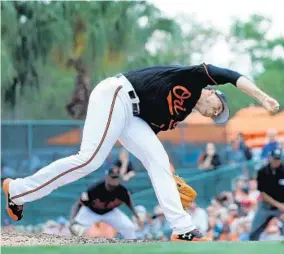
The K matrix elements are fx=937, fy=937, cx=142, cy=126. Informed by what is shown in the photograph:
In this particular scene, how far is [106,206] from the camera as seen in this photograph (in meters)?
11.2

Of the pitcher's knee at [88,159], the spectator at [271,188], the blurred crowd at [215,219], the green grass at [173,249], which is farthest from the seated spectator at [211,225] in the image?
the green grass at [173,249]

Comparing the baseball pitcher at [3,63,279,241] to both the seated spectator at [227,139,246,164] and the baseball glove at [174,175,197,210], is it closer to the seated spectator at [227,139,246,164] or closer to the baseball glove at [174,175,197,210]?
the baseball glove at [174,175,197,210]

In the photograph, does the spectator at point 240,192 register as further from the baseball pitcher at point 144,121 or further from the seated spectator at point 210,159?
the baseball pitcher at point 144,121

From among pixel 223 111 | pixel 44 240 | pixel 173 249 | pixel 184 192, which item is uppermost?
pixel 223 111

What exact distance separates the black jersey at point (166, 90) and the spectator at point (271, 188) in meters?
4.80

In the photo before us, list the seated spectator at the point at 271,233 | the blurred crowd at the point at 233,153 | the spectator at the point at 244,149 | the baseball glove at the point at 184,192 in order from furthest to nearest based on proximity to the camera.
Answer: the spectator at the point at 244,149 < the blurred crowd at the point at 233,153 < the seated spectator at the point at 271,233 < the baseball glove at the point at 184,192

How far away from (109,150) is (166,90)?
63 centimetres

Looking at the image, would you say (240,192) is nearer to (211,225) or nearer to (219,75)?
(211,225)

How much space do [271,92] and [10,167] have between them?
93.9ft

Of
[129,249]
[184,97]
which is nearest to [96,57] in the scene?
[184,97]

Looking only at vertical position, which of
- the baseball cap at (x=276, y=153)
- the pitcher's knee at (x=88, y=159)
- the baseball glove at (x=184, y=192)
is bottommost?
the baseball cap at (x=276, y=153)

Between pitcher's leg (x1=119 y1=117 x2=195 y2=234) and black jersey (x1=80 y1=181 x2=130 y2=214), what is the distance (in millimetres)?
4058

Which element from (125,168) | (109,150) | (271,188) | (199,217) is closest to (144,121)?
(109,150)

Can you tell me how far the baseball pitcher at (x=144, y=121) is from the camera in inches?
273
